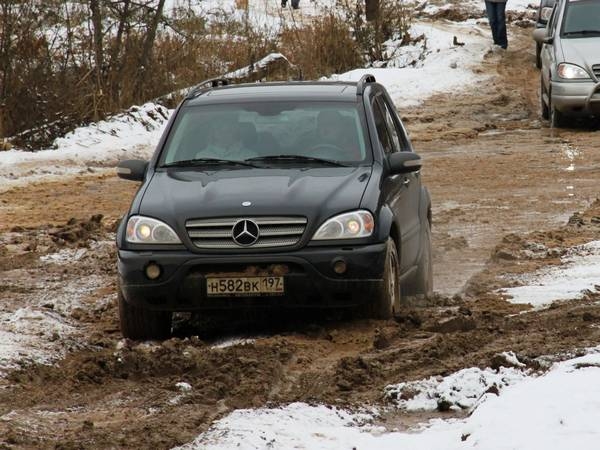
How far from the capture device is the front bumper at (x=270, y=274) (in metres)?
8.41

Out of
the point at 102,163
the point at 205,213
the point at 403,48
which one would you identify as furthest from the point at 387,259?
the point at 403,48

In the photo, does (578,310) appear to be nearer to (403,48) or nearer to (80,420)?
(80,420)

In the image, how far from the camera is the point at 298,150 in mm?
9430

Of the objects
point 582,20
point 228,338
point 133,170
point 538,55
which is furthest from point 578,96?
point 228,338

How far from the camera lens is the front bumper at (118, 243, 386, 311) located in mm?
8414

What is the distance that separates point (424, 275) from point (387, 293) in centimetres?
159

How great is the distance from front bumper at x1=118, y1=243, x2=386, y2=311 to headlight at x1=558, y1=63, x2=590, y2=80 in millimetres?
11765

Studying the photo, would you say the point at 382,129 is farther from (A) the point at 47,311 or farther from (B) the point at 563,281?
(A) the point at 47,311

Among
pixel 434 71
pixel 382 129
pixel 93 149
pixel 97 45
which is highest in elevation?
pixel 382 129

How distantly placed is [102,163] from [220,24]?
7.42 metres

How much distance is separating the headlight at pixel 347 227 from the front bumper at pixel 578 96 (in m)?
→ 11.7

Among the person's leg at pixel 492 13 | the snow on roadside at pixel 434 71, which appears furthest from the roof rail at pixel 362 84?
the person's leg at pixel 492 13

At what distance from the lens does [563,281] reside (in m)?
10.1

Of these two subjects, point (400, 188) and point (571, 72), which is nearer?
point (400, 188)
